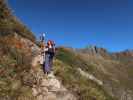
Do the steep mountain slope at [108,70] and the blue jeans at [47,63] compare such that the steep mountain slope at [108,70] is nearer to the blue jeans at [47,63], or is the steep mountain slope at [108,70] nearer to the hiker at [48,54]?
the blue jeans at [47,63]

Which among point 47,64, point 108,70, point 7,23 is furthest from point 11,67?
point 108,70

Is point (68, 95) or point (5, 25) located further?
point (5, 25)

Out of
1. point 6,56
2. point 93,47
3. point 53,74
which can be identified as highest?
point 93,47

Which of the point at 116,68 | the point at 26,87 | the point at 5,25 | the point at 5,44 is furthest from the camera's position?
the point at 116,68

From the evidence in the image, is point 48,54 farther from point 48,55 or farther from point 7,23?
point 7,23

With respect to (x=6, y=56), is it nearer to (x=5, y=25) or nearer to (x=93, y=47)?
(x=5, y=25)

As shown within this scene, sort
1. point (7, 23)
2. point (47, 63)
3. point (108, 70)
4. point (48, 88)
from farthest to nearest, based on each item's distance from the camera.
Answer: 1. point (108, 70)
2. point (7, 23)
3. point (47, 63)
4. point (48, 88)

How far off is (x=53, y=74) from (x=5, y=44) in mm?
3605

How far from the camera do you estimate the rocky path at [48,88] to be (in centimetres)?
1464

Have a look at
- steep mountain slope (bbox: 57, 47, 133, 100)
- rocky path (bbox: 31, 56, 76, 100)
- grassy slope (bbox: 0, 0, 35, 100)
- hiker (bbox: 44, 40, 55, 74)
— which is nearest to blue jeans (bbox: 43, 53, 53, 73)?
hiker (bbox: 44, 40, 55, 74)

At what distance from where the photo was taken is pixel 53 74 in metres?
16.3

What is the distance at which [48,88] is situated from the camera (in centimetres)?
1509

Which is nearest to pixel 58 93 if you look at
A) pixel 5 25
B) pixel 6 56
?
pixel 6 56

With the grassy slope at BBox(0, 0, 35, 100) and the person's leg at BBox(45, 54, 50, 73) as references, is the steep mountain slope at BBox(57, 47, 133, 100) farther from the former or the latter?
the person's leg at BBox(45, 54, 50, 73)
